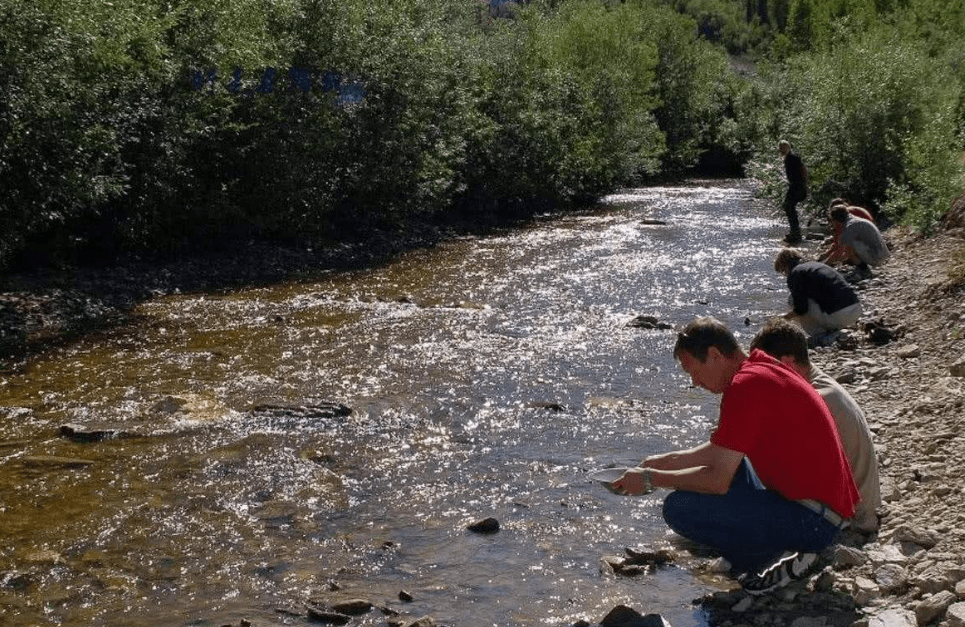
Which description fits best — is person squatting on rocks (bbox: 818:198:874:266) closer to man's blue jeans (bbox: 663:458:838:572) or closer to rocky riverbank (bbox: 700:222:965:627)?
rocky riverbank (bbox: 700:222:965:627)

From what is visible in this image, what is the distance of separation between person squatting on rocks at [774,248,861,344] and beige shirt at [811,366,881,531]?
6727 mm

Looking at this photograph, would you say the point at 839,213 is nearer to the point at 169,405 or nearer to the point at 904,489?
the point at 904,489

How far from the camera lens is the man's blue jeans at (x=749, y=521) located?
6.71 m

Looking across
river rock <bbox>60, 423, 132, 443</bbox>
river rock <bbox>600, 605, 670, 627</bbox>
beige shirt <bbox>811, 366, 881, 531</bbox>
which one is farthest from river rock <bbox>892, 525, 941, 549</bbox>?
river rock <bbox>60, 423, 132, 443</bbox>

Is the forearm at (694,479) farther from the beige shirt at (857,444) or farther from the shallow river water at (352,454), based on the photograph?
the beige shirt at (857,444)

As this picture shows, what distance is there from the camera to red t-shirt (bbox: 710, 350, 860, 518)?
630 centimetres

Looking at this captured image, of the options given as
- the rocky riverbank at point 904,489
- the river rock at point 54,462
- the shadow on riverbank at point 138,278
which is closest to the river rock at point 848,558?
the rocky riverbank at point 904,489

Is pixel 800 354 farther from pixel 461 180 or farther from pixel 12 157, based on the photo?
pixel 461 180

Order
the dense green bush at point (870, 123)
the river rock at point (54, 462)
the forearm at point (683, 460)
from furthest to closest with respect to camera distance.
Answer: the dense green bush at point (870, 123)
the river rock at point (54, 462)
the forearm at point (683, 460)

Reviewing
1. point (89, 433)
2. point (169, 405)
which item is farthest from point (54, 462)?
point (169, 405)

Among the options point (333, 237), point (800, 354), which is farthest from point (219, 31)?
point (800, 354)

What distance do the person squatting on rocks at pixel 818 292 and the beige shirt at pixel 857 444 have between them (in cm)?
673

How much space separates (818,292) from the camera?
46.8 ft

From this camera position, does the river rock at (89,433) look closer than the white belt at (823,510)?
No
